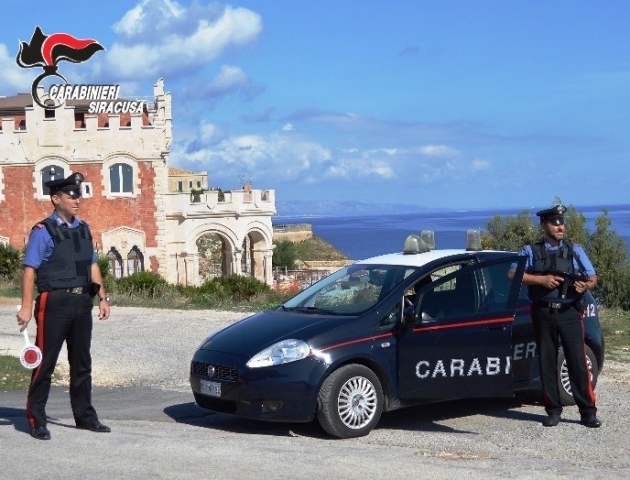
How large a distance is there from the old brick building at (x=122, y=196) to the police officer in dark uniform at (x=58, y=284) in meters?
43.3

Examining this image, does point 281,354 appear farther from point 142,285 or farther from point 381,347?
point 142,285

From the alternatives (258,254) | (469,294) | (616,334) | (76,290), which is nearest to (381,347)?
(469,294)

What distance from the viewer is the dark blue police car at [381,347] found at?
29.5 ft

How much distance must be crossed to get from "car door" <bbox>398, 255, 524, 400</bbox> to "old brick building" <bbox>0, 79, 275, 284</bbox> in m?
42.7

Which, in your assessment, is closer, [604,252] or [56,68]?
[604,252]

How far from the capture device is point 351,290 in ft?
33.1

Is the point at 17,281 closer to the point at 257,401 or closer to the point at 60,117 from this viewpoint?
the point at 257,401

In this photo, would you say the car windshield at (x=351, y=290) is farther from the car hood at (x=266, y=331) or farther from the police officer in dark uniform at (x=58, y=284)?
the police officer in dark uniform at (x=58, y=284)

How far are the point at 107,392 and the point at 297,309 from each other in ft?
9.81

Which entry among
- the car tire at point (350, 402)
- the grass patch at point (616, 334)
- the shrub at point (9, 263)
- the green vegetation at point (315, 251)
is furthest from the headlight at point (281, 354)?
the green vegetation at point (315, 251)

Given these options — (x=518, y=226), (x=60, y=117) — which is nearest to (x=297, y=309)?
(x=518, y=226)

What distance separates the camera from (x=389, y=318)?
31.1 ft

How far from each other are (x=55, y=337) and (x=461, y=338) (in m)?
3.57

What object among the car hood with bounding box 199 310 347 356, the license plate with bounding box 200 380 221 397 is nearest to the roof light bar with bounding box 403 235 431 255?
the car hood with bounding box 199 310 347 356
